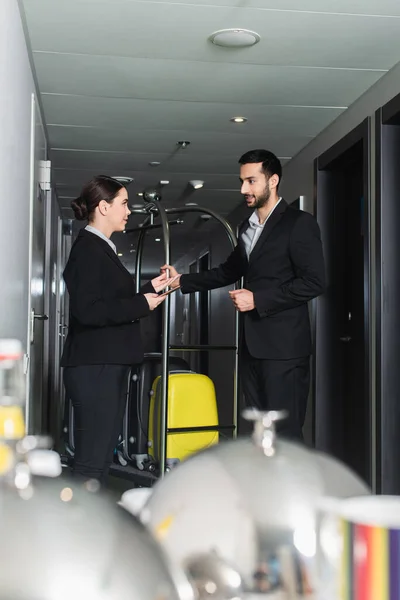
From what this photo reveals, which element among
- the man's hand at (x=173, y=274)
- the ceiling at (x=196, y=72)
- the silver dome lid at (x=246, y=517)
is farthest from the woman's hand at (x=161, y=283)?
the silver dome lid at (x=246, y=517)

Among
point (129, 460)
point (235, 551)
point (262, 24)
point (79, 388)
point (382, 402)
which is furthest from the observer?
point (129, 460)

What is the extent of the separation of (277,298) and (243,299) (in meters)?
0.12

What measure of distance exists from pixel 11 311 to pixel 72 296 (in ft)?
0.67

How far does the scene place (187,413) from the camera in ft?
13.1

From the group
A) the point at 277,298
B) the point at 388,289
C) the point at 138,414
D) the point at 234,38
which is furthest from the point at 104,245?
the point at 138,414

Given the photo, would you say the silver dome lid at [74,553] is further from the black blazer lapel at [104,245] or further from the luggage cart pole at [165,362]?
the luggage cart pole at [165,362]

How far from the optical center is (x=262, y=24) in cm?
295

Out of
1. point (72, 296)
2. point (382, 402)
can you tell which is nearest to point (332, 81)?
point (382, 402)

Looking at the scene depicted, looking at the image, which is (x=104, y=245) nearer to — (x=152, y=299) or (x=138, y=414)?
(x=152, y=299)

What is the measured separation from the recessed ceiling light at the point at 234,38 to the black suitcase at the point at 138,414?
1761 millimetres

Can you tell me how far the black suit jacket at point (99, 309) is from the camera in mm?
2473

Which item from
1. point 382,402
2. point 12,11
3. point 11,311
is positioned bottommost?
point 382,402

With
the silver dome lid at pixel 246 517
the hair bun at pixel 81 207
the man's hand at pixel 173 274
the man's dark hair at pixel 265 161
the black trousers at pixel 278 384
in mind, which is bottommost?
the black trousers at pixel 278 384

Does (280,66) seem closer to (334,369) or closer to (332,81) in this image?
(332,81)
